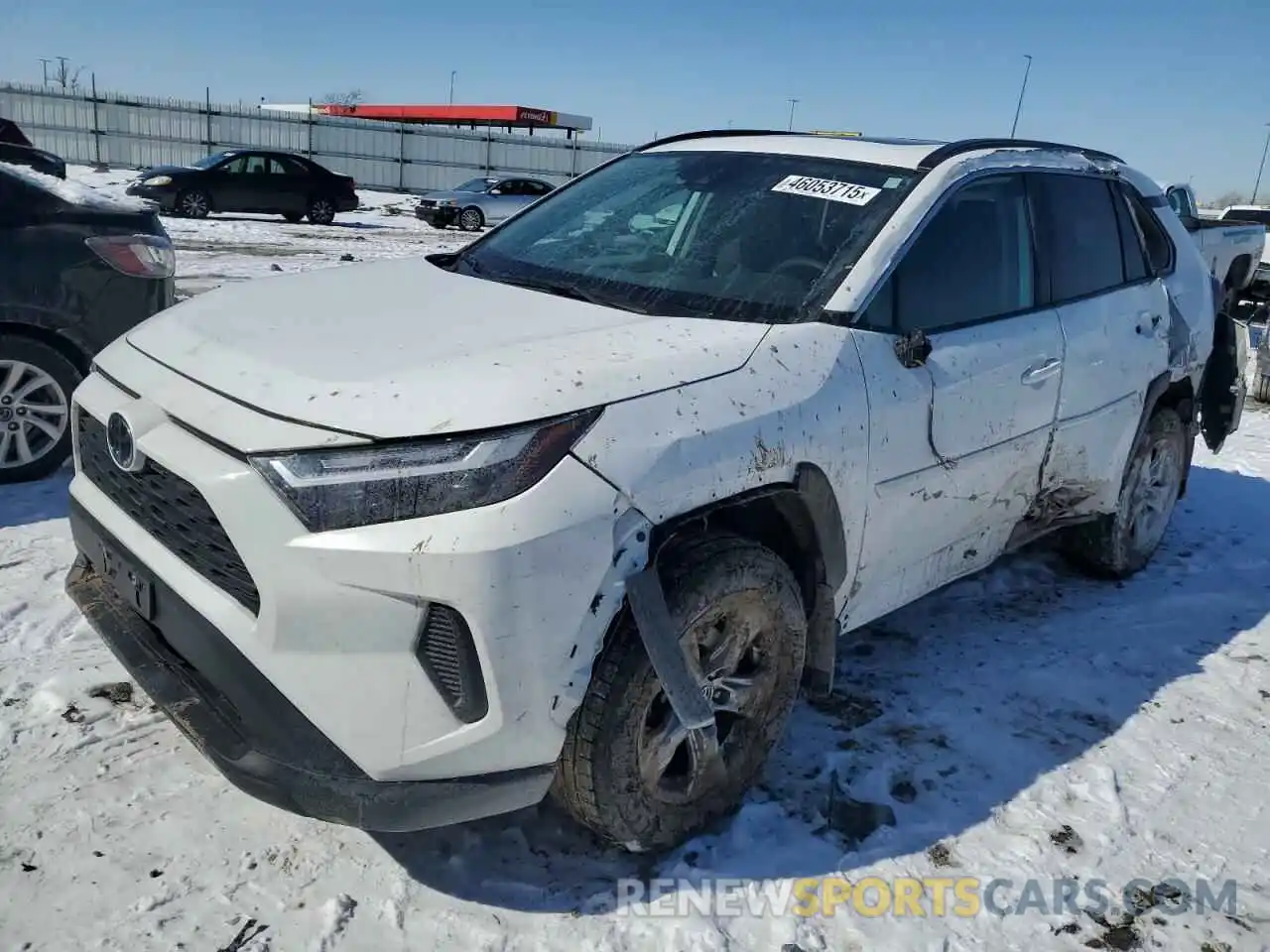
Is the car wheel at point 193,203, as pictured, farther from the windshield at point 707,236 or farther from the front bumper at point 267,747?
the front bumper at point 267,747

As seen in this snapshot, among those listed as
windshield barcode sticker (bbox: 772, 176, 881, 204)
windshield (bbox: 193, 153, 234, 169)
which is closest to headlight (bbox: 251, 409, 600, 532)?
windshield barcode sticker (bbox: 772, 176, 881, 204)

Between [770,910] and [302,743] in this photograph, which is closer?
[302,743]

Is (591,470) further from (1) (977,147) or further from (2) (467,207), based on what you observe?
(2) (467,207)

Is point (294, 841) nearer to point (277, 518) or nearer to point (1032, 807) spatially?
point (277, 518)

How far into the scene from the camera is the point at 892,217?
10.2 ft

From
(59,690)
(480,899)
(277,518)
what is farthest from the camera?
(59,690)

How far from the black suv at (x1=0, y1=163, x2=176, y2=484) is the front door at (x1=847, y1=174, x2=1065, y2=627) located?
3567 millimetres

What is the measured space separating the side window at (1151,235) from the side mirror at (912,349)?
83.9 inches

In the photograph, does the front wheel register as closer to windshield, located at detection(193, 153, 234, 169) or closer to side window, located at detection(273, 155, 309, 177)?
side window, located at detection(273, 155, 309, 177)

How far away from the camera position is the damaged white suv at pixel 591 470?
6.97 feet

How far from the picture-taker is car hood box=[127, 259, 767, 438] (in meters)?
2.21

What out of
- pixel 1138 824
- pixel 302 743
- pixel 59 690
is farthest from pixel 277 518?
pixel 1138 824

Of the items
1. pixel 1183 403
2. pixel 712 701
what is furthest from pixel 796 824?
pixel 1183 403

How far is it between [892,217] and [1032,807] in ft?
5.77
